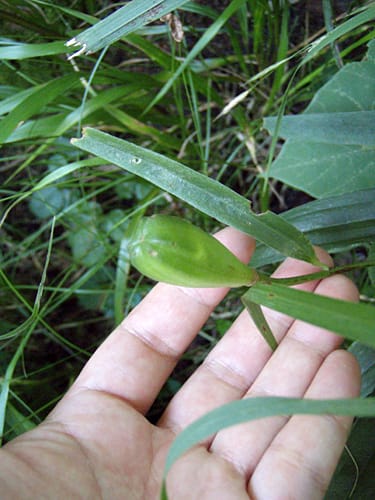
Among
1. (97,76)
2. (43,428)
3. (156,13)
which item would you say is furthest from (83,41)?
(43,428)

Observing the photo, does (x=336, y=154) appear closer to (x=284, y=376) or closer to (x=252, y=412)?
(x=284, y=376)

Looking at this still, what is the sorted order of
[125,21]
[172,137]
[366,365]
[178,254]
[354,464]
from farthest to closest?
[172,137], [366,365], [354,464], [125,21], [178,254]

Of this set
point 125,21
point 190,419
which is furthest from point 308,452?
point 125,21

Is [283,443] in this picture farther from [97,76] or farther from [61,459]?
[97,76]

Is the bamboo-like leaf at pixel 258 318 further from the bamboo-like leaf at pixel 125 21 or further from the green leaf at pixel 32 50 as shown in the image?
the green leaf at pixel 32 50

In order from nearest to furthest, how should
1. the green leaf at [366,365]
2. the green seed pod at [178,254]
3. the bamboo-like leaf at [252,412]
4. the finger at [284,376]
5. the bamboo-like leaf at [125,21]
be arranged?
the bamboo-like leaf at [252,412]
the green seed pod at [178,254]
the bamboo-like leaf at [125,21]
the finger at [284,376]
the green leaf at [366,365]

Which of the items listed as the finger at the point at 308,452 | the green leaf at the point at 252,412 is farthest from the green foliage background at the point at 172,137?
the green leaf at the point at 252,412

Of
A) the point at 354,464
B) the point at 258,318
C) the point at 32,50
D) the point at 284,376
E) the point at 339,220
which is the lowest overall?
the point at 354,464
